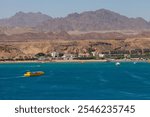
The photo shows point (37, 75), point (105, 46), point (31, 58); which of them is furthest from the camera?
point (105, 46)

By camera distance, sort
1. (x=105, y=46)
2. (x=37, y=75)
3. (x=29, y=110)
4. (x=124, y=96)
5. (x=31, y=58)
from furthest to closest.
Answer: (x=105, y=46), (x=31, y=58), (x=37, y=75), (x=124, y=96), (x=29, y=110)

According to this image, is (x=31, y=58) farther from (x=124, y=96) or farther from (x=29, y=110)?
(x=29, y=110)

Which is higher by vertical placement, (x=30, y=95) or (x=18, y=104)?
(x=18, y=104)

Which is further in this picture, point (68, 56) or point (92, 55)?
point (92, 55)

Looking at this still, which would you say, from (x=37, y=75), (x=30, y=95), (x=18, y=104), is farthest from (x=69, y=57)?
(x=18, y=104)

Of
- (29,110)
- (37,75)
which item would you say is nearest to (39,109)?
(29,110)

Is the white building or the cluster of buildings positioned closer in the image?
the white building

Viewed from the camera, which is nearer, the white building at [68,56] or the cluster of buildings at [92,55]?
the white building at [68,56]

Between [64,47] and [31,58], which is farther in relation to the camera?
[64,47]

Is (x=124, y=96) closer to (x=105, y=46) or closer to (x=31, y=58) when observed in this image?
(x=31, y=58)
